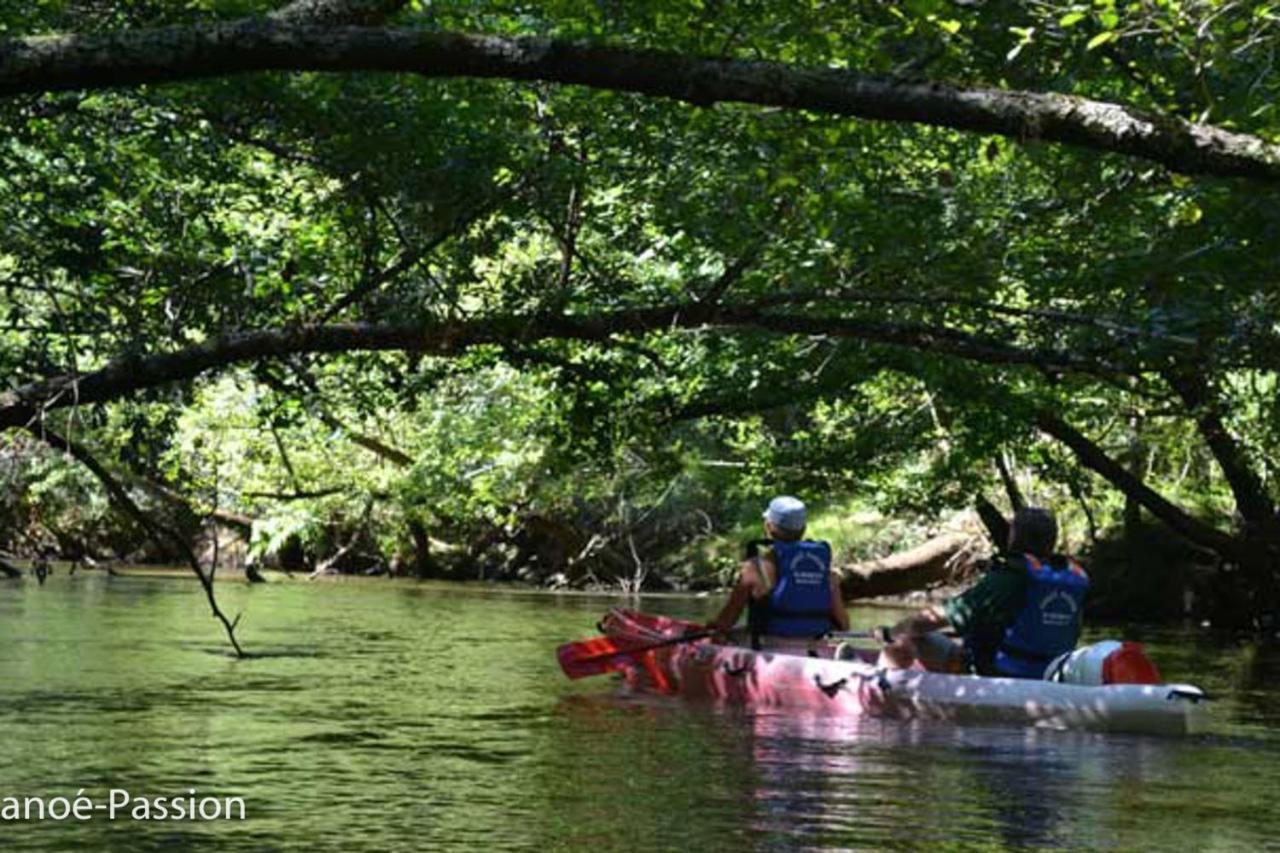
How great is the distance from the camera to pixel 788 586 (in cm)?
1116

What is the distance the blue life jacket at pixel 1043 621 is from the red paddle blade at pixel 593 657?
293cm

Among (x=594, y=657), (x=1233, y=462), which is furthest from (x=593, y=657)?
(x=1233, y=462)

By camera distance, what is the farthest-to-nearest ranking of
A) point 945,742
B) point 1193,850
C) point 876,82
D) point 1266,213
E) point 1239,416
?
point 1239,416 → point 1266,213 → point 945,742 → point 1193,850 → point 876,82

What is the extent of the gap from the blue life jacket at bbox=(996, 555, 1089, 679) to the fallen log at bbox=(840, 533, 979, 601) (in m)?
14.1

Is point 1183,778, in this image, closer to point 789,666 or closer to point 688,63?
point 789,666

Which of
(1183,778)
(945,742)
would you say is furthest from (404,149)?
(1183,778)

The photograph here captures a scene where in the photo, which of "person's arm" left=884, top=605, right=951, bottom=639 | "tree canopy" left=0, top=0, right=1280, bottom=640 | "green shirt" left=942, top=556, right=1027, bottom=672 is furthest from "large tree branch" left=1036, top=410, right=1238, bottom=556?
"green shirt" left=942, top=556, right=1027, bottom=672

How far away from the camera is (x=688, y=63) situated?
3936 mm

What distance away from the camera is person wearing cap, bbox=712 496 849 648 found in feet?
36.0

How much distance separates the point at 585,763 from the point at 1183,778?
110 inches

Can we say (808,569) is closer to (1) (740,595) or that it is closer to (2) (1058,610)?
(1) (740,595)

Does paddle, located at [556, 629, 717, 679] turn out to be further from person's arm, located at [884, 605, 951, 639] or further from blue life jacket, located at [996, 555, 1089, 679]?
blue life jacket, located at [996, 555, 1089, 679]

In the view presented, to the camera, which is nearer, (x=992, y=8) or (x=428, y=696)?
(x=992, y=8)

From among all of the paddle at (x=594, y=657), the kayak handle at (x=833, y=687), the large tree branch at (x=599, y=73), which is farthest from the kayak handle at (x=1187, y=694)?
the large tree branch at (x=599, y=73)
